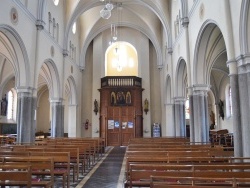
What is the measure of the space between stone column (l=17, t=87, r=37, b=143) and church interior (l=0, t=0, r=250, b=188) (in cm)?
5

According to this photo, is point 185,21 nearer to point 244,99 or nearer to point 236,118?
point 244,99

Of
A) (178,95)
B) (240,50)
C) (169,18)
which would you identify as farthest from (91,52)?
(240,50)

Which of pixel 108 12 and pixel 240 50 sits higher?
pixel 108 12

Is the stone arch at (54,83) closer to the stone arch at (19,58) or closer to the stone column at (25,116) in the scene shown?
the stone arch at (19,58)

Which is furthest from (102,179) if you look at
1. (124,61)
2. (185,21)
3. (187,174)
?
(124,61)

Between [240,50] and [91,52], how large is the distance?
19.3 metres

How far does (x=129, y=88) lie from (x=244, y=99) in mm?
15518

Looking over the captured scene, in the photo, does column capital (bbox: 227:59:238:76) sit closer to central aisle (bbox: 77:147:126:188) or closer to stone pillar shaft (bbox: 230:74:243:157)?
stone pillar shaft (bbox: 230:74:243:157)

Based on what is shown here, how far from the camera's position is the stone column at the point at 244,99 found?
7.68 meters

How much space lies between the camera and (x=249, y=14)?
302 inches

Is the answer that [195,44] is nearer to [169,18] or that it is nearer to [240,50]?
[240,50]

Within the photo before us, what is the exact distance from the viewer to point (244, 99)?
785cm

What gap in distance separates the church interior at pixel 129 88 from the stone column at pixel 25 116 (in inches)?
1.9

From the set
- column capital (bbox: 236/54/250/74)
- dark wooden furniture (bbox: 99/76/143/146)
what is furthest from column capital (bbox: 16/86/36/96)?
dark wooden furniture (bbox: 99/76/143/146)
